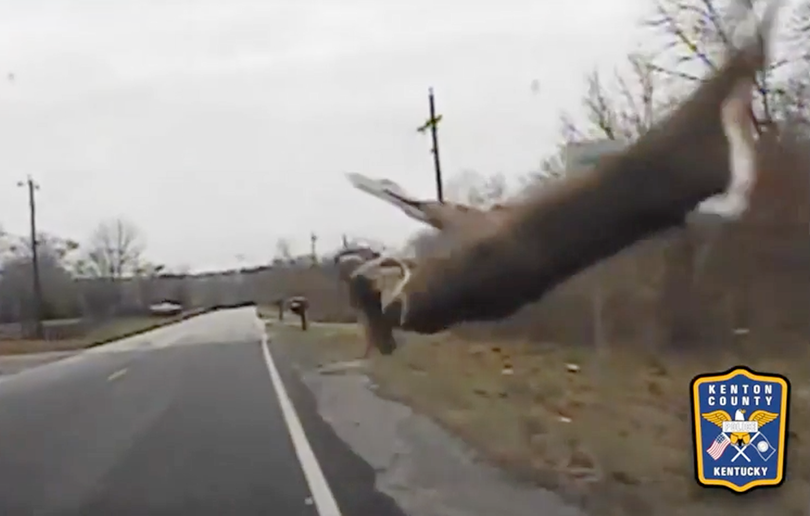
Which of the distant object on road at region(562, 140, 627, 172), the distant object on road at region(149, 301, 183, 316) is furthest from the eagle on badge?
the distant object on road at region(149, 301, 183, 316)

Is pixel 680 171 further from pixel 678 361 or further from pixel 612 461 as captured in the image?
pixel 678 361

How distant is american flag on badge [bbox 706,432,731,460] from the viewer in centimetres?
532

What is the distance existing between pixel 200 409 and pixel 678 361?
331 inches

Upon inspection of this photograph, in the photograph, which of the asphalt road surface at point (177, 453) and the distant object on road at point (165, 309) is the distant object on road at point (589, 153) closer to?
the asphalt road surface at point (177, 453)

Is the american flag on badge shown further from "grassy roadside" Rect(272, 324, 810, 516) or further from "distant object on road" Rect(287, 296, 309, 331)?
"distant object on road" Rect(287, 296, 309, 331)

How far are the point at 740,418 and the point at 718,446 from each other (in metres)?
0.19

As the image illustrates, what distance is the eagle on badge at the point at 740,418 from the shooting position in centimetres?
523

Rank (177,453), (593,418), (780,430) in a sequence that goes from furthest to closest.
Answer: (593,418) < (177,453) < (780,430)

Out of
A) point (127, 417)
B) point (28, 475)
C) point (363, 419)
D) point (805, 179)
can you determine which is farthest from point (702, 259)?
point (127, 417)

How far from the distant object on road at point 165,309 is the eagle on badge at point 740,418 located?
104 m

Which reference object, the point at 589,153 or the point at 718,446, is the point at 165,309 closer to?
the point at 718,446

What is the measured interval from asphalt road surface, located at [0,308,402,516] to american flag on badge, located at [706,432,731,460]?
397 centimetres

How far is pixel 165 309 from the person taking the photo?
Answer: 109m

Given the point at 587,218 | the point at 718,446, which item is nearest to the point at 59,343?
the point at 718,446
